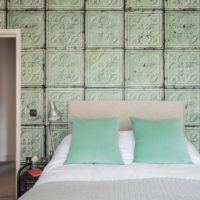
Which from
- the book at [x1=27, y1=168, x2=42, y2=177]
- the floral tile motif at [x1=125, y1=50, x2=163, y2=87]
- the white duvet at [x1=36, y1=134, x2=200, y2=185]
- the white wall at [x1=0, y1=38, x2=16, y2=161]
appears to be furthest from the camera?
the white wall at [x1=0, y1=38, x2=16, y2=161]

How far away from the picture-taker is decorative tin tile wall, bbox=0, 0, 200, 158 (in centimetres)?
281

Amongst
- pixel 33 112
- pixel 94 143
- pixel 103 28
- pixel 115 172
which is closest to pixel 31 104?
pixel 33 112

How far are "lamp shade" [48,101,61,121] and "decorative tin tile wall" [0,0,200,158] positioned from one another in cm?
21

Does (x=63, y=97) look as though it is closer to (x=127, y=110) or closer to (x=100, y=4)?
(x=127, y=110)

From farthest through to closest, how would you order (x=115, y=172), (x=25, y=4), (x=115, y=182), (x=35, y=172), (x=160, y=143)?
(x=25, y=4) < (x=35, y=172) < (x=160, y=143) < (x=115, y=172) < (x=115, y=182)

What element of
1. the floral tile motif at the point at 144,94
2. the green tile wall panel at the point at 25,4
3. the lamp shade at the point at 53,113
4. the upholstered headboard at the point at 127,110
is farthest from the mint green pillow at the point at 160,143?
the green tile wall panel at the point at 25,4

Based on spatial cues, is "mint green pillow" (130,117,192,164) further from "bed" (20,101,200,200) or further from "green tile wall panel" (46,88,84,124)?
"green tile wall panel" (46,88,84,124)

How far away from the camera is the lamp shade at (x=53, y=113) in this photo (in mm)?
2576

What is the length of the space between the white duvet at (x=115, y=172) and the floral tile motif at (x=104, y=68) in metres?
1.10

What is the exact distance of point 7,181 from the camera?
10.9 feet

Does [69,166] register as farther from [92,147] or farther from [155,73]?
[155,73]

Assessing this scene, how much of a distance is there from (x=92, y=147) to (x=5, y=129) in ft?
10.2

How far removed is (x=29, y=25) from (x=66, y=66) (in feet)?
2.22

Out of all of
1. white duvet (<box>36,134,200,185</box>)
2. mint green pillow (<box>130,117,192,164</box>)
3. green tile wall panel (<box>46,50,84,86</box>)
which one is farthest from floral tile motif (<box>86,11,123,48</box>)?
white duvet (<box>36,134,200,185</box>)
